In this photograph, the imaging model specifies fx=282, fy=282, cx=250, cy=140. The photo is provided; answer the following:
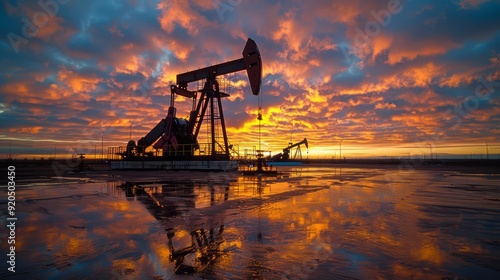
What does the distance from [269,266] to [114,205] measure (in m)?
6.76

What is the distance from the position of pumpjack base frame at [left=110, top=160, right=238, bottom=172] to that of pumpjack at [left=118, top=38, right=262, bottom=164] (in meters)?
0.44

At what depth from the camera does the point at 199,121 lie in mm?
30094

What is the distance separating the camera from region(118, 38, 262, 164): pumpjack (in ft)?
85.8

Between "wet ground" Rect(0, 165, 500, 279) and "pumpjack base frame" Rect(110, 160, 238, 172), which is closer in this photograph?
"wet ground" Rect(0, 165, 500, 279)

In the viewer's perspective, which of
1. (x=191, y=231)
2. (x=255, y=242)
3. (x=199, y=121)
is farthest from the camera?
(x=199, y=121)

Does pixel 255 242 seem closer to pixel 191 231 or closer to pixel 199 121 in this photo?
pixel 191 231

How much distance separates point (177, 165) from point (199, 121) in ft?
17.2

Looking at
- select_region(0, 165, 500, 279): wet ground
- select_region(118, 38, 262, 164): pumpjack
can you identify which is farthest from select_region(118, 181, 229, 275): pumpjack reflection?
select_region(118, 38, 262, 164): pumpjack

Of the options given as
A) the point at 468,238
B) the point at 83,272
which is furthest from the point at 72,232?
the point at 468,238

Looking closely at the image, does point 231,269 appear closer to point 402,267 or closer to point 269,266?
point 269,266

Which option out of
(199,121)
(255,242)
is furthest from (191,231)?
(199,121)

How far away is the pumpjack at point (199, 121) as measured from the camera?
85.8 feet

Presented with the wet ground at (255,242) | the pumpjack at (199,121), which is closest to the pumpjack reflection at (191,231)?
the wet ground at (255,242)

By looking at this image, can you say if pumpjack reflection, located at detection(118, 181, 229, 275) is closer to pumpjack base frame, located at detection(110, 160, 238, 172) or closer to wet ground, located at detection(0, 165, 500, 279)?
wet ground, located at detection(0, 165, 500, 279)
